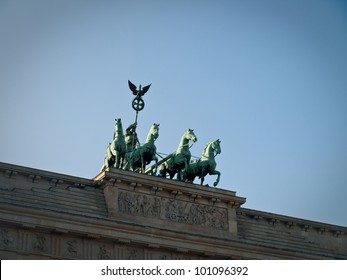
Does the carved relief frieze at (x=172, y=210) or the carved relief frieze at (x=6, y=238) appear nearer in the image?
the carved relief frieze at (x=6, y=238)

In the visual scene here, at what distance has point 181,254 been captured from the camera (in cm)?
2953

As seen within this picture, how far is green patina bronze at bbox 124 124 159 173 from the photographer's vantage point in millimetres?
30328

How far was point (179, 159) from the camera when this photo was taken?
31141 mm

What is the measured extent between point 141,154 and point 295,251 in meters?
6.51

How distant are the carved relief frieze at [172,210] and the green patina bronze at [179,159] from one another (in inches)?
52.1

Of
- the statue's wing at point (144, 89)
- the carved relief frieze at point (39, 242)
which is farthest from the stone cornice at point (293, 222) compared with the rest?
the carved relief frieze at point (39, 242)

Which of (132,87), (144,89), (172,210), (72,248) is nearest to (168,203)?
(172,210)

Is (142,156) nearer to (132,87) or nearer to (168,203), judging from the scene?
(168,203)

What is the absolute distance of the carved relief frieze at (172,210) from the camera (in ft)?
96.5

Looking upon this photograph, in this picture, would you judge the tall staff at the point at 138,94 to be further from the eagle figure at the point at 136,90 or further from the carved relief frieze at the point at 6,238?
the carved relief frieze at the point at 6,238

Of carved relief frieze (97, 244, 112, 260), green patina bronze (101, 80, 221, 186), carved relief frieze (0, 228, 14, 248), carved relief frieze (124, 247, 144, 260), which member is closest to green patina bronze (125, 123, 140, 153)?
green patina bronze (101, 80, 221, 186)
